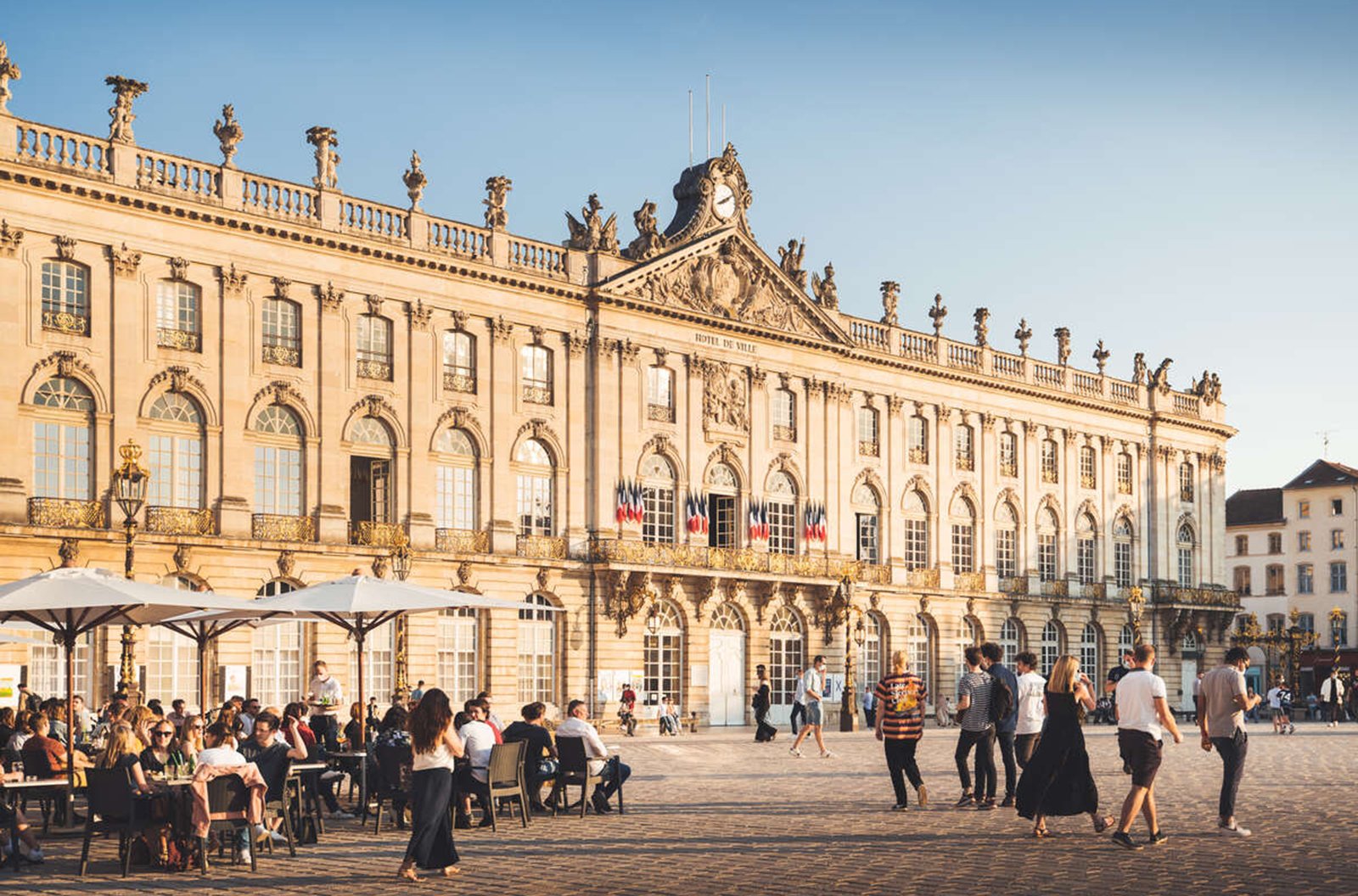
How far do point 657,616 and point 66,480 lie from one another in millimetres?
17838

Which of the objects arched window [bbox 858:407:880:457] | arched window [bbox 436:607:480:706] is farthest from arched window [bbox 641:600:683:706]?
arched window [bbox 858:407:880:457]

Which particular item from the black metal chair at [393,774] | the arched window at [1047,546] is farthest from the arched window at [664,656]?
the black metal chair at [393,774]

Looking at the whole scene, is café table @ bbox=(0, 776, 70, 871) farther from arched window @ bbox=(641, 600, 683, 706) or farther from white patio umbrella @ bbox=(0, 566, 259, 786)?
arched window @ bbox=(641, 600, 683, 706)

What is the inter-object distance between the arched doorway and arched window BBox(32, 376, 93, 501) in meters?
19.8

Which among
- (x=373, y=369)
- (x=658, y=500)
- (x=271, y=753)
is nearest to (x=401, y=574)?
(x=373, y=369)

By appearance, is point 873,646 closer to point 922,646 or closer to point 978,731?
point 922,646

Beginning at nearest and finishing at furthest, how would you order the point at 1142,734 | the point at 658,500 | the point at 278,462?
1. the point at 1142,734
2. the point at 278,462
3. the point at 658,500

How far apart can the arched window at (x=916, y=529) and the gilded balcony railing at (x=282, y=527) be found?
23.7 m

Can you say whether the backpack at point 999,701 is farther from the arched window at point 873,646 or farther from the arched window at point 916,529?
the arched window at point 916,529

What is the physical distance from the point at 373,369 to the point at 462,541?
16.3 ft

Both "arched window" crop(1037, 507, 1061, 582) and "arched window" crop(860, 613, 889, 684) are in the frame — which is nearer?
"arched window" crop(860, 613, 889, 684)

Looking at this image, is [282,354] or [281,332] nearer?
[282,354]

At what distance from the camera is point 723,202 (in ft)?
176

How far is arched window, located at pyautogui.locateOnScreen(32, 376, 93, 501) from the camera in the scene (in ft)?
124
